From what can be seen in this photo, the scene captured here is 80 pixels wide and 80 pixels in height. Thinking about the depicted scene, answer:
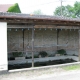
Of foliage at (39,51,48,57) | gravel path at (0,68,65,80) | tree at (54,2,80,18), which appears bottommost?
gravel path at (0,68,65,80)

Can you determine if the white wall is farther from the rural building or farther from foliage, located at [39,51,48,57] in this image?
foliage, located at [39,51,48,57]

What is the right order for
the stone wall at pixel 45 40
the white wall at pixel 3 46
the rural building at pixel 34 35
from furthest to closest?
the stone wall at pixel 45 40
the rural building at pixel 34 35
the white wall at pixel 3 46

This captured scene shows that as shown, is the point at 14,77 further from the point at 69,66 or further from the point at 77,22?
the point at 77,22

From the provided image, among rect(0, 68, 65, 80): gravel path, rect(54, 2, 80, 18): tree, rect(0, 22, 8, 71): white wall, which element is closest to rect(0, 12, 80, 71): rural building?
rect(0, 22, 8, 71): white wall

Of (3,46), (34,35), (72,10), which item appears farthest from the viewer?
(72,10)

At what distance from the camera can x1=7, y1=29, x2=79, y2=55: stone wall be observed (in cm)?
1677

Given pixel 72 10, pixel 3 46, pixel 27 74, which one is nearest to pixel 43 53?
pixel 27 74

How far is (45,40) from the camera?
59.2ft

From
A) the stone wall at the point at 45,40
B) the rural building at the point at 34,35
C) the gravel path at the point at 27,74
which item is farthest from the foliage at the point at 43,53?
the gravel path at the point at 27,74

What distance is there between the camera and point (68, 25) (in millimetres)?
15008

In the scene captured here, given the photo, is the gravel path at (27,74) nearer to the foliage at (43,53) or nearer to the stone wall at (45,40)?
the foliage at (43,53)

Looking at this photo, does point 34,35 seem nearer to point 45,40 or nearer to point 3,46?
point 45,40

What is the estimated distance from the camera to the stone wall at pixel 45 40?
16.8m

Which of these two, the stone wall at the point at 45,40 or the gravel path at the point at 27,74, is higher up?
the stone wall at the point at 45,40
